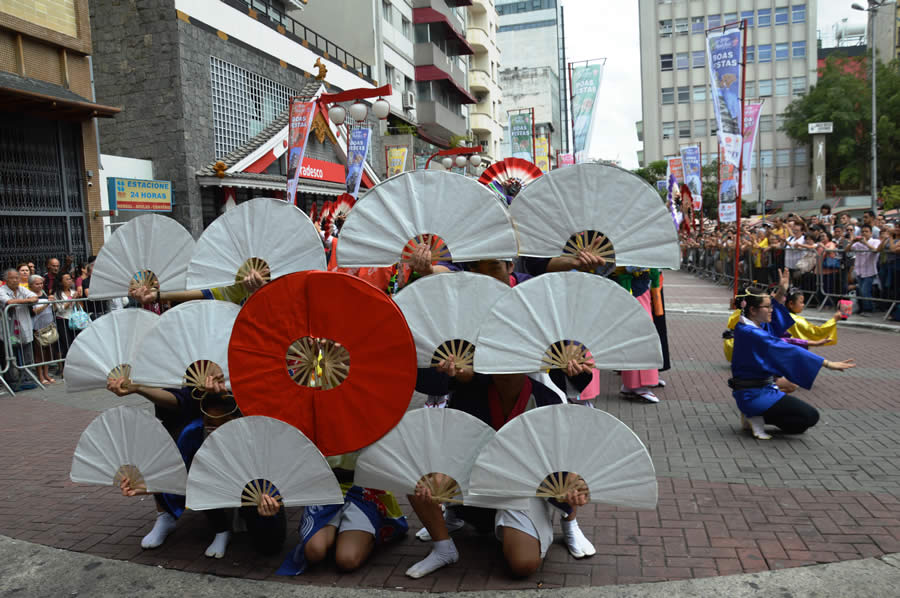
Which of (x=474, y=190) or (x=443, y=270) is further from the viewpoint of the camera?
(x=443, y=270)

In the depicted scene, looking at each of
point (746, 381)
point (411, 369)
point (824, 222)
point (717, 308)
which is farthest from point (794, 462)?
point (824, 222)

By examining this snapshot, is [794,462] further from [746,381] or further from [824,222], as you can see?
[824,222]

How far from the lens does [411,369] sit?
3432 mm

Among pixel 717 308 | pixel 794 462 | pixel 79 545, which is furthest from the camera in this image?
pixel 717 308

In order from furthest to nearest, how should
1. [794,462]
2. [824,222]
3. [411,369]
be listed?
[824,222], [794,462], [411,369]

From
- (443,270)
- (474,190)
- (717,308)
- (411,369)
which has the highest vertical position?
(474,190)

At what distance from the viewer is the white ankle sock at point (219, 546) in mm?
3994

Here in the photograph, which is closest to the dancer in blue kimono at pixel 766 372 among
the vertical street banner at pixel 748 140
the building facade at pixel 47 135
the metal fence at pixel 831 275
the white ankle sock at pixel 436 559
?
the white ankle sock at pixel 436 559

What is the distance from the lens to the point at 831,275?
1420 centimetres

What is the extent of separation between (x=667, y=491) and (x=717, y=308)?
12212 millimetres

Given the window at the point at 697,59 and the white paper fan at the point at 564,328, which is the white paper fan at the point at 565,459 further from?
the window at the point at 697,59

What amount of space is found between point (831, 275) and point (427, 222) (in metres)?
13.3

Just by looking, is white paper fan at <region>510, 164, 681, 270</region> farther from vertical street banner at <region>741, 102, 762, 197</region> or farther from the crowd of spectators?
vertical street banner at <region>741, 102, 762, 197</region>

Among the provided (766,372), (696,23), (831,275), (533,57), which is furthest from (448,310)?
(533,57)
